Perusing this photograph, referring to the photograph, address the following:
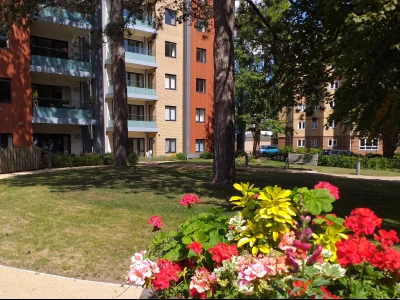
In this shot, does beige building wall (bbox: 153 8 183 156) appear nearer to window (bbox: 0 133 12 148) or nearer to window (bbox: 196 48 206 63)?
window (bbox: 196 48 206 63)

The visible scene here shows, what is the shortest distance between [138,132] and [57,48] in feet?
35.0

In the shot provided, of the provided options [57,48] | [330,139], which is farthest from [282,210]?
[330,139]

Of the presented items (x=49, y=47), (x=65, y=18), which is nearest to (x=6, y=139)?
(x=49, y=47)

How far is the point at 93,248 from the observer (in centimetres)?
529

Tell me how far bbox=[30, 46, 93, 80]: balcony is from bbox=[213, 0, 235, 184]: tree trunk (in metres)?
18.0

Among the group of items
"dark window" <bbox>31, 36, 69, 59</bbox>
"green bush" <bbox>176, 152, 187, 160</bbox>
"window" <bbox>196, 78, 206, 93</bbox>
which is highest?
"dark window" <bbox>31, 36, 69, 59</bbox>

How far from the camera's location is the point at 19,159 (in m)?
18.4

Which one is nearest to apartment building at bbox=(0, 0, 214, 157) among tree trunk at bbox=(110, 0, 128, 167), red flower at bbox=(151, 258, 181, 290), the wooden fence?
tree trunk at bbox=(110, 0, 128, 167)

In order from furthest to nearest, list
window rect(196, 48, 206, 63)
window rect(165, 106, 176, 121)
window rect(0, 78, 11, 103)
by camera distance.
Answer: window rect(196, 48, 206, 63)
window rect(165, 106, 176, 121)
window rect(0, 78, 11, 103)

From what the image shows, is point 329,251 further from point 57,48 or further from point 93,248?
point 57,48

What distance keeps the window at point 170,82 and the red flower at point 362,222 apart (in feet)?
111

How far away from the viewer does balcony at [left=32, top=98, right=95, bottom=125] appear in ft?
80.3

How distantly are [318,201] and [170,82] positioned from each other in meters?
34.0

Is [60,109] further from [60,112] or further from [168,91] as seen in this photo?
[168,91]
